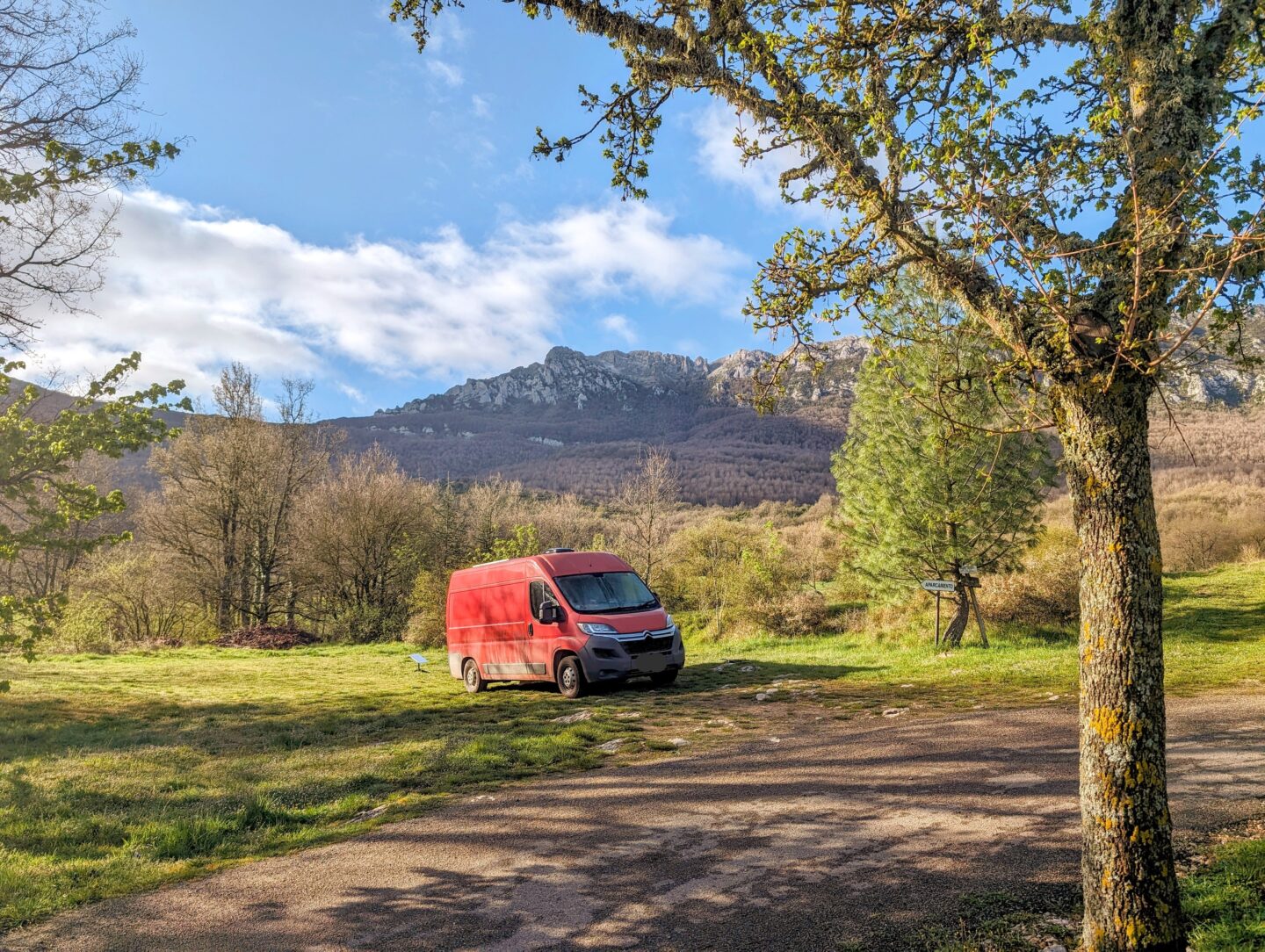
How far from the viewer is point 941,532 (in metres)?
17.5

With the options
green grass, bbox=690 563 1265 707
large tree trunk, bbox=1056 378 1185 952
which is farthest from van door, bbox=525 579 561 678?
large tree trunk, bbox=1056 378 1185 952

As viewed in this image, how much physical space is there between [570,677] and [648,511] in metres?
19.8

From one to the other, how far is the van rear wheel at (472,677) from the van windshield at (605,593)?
11.6 feet

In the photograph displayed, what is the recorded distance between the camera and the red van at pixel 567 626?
1370 cm

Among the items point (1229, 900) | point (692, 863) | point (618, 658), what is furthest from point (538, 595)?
point (1229, 900)

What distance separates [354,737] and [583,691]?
437 cm

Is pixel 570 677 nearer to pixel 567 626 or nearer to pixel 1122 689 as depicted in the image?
pixel 567 626

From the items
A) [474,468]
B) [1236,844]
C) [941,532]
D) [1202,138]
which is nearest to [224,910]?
[1236,844]

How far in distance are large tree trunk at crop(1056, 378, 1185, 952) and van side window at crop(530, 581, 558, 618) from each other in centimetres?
1161

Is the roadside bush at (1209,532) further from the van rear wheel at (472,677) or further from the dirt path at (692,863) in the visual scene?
the dirt path at (692,863)

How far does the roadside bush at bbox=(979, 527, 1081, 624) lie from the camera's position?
62.1ft

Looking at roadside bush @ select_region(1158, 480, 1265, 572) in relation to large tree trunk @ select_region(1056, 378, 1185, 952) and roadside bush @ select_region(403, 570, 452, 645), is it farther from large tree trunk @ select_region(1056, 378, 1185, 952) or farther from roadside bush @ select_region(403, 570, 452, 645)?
large tree trunk @ select_region(1056, 378, 1185, 952)

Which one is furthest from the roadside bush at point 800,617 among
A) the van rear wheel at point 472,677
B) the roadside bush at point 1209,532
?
the roadside bush at point 1209,532

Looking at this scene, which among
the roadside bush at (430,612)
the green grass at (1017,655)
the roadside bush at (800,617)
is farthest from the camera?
the roadside bush at (430,612)
